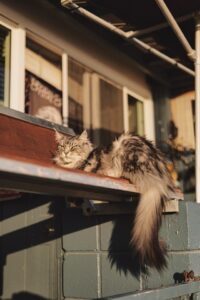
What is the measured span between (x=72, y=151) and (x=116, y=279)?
1062 millimetres

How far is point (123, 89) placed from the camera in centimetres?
663

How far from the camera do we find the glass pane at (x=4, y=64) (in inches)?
179

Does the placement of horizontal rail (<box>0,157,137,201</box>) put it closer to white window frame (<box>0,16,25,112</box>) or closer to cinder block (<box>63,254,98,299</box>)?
cinder block (<box>63,254,98,299</box>)

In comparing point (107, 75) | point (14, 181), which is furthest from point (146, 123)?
point (14, 181)

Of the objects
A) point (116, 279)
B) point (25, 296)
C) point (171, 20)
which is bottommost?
point (25, 296)

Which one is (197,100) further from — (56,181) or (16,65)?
(56,181)

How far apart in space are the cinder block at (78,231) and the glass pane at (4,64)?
1386mm

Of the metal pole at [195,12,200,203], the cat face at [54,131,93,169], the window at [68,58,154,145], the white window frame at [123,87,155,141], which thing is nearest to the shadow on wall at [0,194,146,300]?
the cat face at [54,131,93,169]

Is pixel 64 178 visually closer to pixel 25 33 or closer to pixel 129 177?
pixel 129 177

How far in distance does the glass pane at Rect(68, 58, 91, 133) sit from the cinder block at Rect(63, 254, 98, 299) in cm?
218

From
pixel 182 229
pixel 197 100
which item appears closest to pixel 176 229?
pixel 182 229

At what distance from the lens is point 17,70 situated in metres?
4.69

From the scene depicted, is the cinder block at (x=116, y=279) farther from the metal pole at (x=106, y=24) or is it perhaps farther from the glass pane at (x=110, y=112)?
the glass pane at (x=110, y=112)

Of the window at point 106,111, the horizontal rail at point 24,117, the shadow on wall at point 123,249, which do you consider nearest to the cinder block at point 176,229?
the shadow on wall at point 123,249
